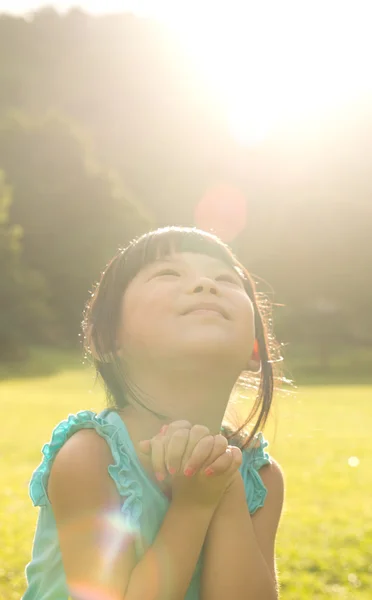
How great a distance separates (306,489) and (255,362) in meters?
6.50

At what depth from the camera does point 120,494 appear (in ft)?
6.90

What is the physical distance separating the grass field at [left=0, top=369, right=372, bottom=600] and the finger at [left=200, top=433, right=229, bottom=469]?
0.88 metres

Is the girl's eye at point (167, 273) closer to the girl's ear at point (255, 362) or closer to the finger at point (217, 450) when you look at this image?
the girl's ear at point (255, 362)

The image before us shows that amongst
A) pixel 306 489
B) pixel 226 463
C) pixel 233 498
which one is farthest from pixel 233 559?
pixel 306 489

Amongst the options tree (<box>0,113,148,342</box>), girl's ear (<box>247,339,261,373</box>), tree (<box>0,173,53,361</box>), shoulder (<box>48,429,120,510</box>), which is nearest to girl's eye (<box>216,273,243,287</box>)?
girl's ear (<box>247,339,261,373</box>)

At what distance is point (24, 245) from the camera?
4156cm

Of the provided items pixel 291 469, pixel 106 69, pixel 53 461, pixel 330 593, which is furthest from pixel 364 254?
pixel 106 69

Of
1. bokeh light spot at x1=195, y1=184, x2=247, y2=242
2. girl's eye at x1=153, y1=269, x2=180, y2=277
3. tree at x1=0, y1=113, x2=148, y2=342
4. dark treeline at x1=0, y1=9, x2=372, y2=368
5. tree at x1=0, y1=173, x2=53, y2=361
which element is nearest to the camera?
girl's eye at x1=153, y1=269, x2=180, y2=277

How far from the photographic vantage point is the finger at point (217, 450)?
1944 mm

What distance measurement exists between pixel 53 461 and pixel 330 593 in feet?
10.6

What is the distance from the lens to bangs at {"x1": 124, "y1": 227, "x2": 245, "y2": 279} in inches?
94.5

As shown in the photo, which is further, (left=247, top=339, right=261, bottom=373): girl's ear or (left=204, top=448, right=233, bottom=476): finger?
(left=247, top=339, right=261, bottom=373): girl's ear

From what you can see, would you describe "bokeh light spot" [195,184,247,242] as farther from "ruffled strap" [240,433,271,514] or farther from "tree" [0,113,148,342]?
"ruffled strap" [240,433,271,514]

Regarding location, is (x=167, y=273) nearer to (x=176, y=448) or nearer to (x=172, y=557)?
(x=176, y=448)
